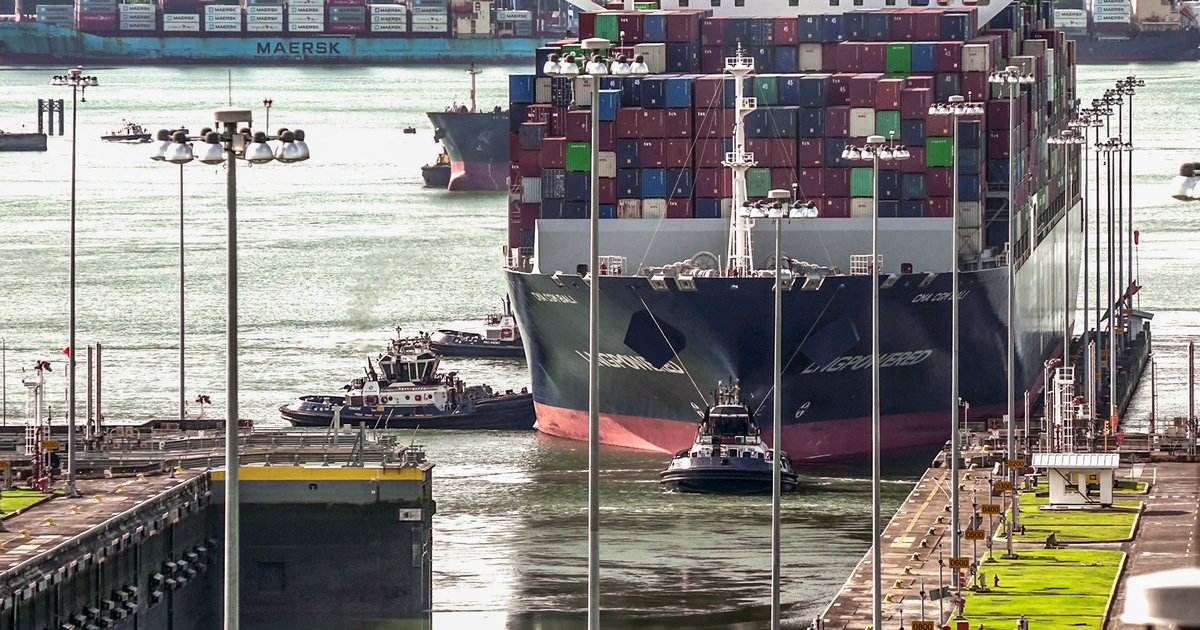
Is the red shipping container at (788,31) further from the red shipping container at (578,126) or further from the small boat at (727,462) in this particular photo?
the small boat at (727,462)

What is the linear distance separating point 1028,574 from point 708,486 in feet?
60.9

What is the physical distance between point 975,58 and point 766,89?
6834mm

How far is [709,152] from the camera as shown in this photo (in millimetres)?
77750

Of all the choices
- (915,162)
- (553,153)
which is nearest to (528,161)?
(553,153)

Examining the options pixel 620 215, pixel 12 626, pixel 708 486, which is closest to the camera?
pixel 12 626

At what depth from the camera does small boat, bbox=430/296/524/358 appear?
97.4 meters

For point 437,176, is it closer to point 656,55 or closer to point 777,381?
point 656,55

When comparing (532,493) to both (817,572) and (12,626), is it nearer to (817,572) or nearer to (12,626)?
(817,572)

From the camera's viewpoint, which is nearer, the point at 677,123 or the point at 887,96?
the point at 887,96

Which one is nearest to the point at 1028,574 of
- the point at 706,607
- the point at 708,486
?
the point at 706,607

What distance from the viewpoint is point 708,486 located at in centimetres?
6494

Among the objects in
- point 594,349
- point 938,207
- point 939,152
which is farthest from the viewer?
point 938,207

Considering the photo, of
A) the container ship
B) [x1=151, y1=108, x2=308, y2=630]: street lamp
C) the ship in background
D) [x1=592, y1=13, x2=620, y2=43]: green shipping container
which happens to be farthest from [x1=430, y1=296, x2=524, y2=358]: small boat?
the ship in background

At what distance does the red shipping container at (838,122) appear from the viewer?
76.9 meters
